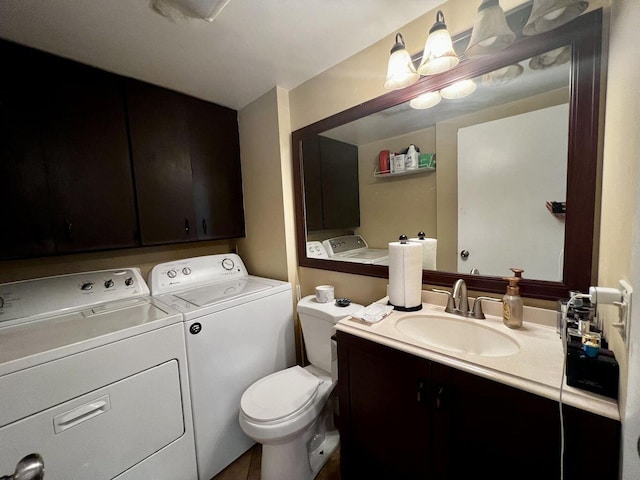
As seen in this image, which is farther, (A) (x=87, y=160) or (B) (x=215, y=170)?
(B) (x=215, y=170)

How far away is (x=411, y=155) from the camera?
1.50 m

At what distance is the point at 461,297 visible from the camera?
1.15 meters

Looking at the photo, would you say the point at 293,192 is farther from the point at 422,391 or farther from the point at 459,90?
the point at 422,391

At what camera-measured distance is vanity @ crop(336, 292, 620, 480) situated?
0.64 metres

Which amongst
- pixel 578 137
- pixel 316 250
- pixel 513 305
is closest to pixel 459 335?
pixel 513 305

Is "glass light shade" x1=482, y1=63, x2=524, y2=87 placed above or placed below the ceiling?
below

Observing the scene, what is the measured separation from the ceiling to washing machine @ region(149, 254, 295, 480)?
4.30 ft

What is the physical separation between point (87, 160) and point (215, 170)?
0.77m

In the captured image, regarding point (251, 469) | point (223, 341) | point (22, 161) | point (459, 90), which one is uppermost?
point (459, 90)

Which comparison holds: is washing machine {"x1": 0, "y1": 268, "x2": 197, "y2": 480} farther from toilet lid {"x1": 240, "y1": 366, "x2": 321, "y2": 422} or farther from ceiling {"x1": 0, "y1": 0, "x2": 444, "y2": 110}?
ceiling {"x1": 0, "y1": 0, "x2": 444, "y2": 110}

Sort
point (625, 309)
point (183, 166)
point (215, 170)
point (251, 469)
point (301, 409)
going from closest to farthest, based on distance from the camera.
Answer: point (625, 309) < point (301, 409) < point (251, 469) < point (183, 166) < point (215, 170)

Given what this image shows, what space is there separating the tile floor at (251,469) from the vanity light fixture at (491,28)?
7.16 feet

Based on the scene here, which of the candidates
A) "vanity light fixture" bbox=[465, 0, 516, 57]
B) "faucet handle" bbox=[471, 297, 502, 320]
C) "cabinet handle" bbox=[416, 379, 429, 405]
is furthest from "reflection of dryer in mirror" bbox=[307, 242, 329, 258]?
"vanity light fixture" bbox=[465, 0, 516, 57]

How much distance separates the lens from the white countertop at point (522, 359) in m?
0.65
